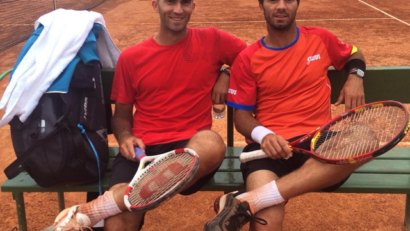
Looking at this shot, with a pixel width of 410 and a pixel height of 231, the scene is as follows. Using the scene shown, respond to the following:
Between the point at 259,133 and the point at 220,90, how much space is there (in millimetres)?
355

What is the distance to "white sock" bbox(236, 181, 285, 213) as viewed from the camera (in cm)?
233

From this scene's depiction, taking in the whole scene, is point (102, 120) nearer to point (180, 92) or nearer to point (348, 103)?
point (180, 92)

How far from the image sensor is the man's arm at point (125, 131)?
263cm

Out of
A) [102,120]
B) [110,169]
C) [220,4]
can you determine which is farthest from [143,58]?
[220,4]

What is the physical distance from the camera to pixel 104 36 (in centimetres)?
292

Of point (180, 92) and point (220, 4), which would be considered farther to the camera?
point (220, 4)

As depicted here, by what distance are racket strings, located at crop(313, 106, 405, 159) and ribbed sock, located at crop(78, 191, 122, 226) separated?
0.97 metres

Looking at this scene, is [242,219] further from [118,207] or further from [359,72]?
[359,72]

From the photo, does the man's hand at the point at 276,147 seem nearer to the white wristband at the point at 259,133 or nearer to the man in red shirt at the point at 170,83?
the white wristband at the point at 259,133

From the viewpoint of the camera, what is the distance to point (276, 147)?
2.43m

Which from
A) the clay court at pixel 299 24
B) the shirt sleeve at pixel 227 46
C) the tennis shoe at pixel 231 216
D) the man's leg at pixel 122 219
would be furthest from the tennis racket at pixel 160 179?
the clay court at pixel 299 24

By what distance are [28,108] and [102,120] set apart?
0.39 metres

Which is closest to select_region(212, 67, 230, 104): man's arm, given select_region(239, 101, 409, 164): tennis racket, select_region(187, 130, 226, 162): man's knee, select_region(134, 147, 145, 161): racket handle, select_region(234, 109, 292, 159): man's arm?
select_region(234, 109, 292, 159): man's arm

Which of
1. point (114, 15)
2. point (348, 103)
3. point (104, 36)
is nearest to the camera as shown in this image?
point (348, 103)
